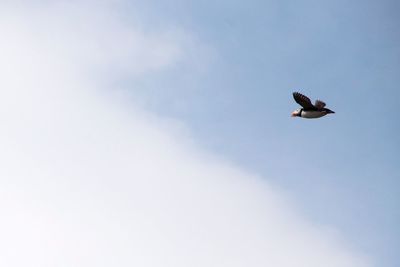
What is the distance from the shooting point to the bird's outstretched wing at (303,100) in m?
75.0

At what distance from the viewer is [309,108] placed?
76.2 meters

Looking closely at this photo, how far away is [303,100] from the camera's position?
75312 millimetres

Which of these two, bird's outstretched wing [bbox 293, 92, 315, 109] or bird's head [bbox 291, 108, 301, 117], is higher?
bird's head [bbox 291, 108, 301, 117]

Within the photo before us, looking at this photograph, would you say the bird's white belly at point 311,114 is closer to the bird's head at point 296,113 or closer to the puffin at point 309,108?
the puffin at point 309,108

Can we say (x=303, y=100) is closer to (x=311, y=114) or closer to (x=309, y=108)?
(x=309, y=108)

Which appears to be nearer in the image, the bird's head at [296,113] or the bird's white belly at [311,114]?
the bird's white belly at [311,114]

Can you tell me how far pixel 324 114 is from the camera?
75125 millimetres

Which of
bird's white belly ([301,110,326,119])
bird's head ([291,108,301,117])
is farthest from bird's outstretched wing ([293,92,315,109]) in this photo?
bird's head ([291,108,301,117])

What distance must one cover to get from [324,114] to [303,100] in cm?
298

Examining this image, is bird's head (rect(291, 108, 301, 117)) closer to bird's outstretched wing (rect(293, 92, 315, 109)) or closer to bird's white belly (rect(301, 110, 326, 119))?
bird's white belly (rect(301, 110, 326, 119))

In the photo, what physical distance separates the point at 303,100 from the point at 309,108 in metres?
1.54

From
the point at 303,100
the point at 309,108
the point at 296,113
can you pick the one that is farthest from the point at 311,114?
the point at 296,113

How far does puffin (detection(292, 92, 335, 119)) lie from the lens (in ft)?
245

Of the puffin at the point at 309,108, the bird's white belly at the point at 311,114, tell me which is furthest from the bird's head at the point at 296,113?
the bird's white belly at the point at 311,114
